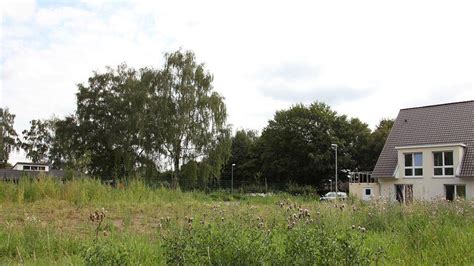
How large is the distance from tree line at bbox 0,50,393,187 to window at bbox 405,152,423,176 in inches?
560

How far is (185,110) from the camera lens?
37344mm

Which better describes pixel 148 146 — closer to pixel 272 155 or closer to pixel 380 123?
pixel 272 155

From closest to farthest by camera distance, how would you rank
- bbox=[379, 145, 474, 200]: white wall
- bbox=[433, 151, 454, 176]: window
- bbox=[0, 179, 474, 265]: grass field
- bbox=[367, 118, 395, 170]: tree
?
bbox=[0, 179, 474, 265]: grass field
bbox=[379, 145, 474, 200]: white wall
bbox=[433, 151, 454, 176]: window
bbox=[367, 118, 395, 170]: tree

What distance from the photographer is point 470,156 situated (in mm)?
30078

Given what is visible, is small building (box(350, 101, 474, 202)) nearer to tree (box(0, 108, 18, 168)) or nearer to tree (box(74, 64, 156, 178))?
tree (box(74, 64, 156, 178))

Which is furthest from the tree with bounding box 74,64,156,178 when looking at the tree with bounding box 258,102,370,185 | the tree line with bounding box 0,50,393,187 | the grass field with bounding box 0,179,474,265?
the grass field with bounding box 0,179,474,265

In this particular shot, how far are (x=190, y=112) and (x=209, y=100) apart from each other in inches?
73.1

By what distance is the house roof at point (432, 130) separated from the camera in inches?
1223

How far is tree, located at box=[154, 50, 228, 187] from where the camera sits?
3753 cm

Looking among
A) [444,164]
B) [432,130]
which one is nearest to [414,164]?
[444,164]

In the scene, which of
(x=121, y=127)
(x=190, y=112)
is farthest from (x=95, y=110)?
(x=190, y=112)

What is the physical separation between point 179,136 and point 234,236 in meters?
33.5

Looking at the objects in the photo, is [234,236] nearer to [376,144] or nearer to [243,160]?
[376,144]

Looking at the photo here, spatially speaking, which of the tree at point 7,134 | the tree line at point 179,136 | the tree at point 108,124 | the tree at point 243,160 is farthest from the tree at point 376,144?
the tree at point 7,134
